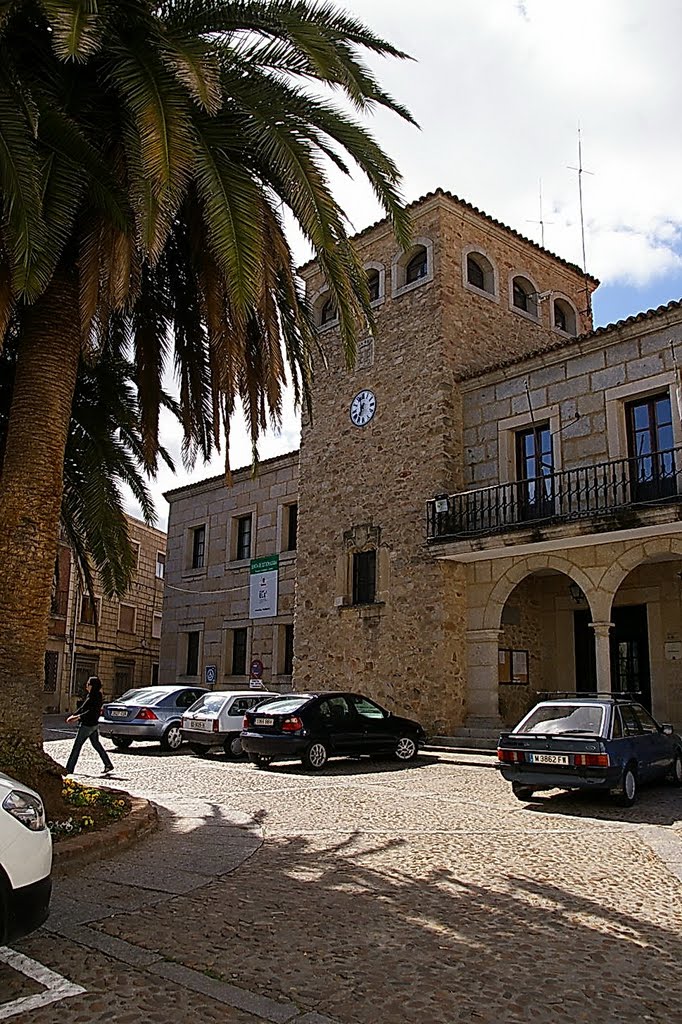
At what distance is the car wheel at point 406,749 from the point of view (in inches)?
602

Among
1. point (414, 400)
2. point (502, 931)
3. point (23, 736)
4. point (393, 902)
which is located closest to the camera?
point (502, 931)

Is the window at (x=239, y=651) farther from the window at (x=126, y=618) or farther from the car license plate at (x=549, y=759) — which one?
the car license plate at (x=549, y=759)

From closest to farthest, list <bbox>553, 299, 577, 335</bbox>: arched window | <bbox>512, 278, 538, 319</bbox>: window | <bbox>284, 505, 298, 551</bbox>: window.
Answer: <bbox>512, 278, 538, 319</bbox>: window, <bbox>553, 299, 577, 335</bbox>: arched window, <bbox>284, 505, 298, 551</bbox>: window

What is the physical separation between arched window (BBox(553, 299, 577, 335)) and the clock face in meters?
6.01

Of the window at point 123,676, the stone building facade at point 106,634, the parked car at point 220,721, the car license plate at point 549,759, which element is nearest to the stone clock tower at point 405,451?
the parked car at point 220,721

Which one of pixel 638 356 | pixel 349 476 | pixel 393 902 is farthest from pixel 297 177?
pixel 349 476

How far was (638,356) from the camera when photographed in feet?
55.5

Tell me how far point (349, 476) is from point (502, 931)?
A: 16.9 meters

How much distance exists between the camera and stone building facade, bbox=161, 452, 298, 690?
2514cm

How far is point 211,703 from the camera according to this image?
53.6ft

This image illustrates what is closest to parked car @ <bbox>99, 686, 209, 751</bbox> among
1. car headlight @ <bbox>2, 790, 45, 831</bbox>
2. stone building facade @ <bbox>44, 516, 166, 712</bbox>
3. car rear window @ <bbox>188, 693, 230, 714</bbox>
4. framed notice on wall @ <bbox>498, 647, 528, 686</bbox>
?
car rear window @ <bbox>188, 693, 230, 714</bbox>

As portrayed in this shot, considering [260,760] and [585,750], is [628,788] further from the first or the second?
[260,760]

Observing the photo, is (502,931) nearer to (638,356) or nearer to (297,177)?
(297,177)

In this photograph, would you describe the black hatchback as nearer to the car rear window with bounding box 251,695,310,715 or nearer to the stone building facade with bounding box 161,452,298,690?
the car rear window with bounding box 251,695,310,715
